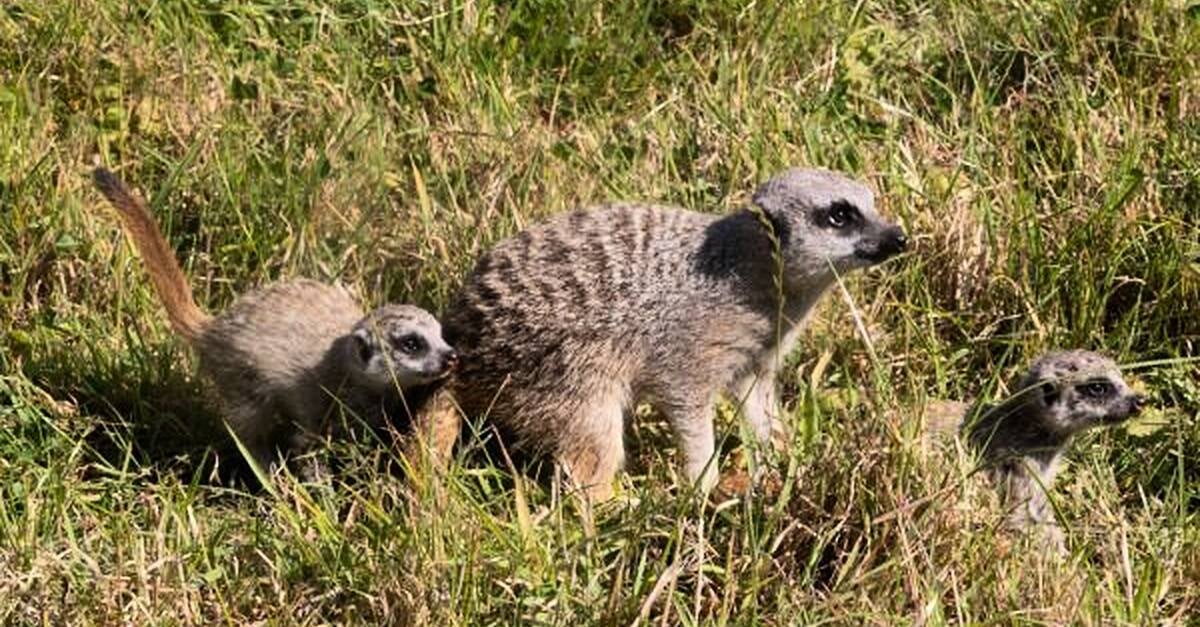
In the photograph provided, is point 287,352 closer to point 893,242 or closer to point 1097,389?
point 893,242

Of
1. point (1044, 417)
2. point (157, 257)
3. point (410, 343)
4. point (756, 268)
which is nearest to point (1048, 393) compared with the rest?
point (1044, 417)

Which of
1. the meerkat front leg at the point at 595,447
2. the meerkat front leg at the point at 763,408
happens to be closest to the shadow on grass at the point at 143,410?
the meerkat front leg at the point at 595,447

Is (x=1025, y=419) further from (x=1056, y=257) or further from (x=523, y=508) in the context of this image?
(x=523, y=508)

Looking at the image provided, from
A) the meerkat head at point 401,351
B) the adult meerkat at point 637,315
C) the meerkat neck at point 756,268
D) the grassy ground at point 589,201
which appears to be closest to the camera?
the grassy ground at point 589,201

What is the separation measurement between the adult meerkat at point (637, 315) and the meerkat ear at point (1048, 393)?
520mm

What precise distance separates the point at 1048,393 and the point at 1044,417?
64 mm

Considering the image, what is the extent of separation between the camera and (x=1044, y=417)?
555 cm

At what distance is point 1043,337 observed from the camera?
605cm

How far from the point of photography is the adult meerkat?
18.6 feet

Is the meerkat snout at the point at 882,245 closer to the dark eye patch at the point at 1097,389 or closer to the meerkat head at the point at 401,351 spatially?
the dark eye patch at the point at 1097,389

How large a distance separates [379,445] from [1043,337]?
194cm

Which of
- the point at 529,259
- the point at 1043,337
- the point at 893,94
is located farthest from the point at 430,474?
the point at 893,94

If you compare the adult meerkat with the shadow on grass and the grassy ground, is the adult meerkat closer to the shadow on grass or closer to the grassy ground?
the grassy ground

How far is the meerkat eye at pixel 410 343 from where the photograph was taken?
5477mm
